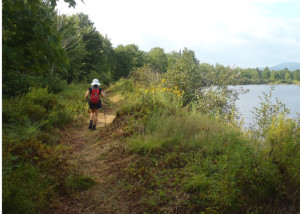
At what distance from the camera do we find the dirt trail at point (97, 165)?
11.3ft

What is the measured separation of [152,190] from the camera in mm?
3691

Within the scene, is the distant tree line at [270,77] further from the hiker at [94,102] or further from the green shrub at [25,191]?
the green shrub at [25,191]

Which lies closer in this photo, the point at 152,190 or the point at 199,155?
the point at 152,190

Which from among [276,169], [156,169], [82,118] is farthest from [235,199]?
[82,118]

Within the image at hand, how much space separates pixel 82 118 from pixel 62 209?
223 inches

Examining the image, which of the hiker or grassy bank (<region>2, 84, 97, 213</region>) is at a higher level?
the hiker

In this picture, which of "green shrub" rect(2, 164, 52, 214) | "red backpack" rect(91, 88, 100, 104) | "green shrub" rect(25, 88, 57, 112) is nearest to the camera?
"green shrub" rect(2, 164, 52, 214)

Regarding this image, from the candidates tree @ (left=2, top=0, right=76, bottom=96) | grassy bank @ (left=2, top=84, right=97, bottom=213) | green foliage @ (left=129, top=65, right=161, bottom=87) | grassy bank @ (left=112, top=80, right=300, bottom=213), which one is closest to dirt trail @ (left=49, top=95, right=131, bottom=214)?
grassy bank @ (left=2, top=84, right=97, bottom=213)

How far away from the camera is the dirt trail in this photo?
344 centimetres

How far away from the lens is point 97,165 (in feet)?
16.3

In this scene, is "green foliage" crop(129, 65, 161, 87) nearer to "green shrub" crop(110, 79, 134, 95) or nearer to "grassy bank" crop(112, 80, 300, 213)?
"green shrub" crop(110, 79, 134, 95)

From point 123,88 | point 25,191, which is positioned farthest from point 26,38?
point 123,88

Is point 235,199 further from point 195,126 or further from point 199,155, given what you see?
point 195,126

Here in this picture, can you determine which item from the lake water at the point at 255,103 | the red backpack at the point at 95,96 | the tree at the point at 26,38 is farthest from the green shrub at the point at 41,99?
the lake water at the point at 255,103
